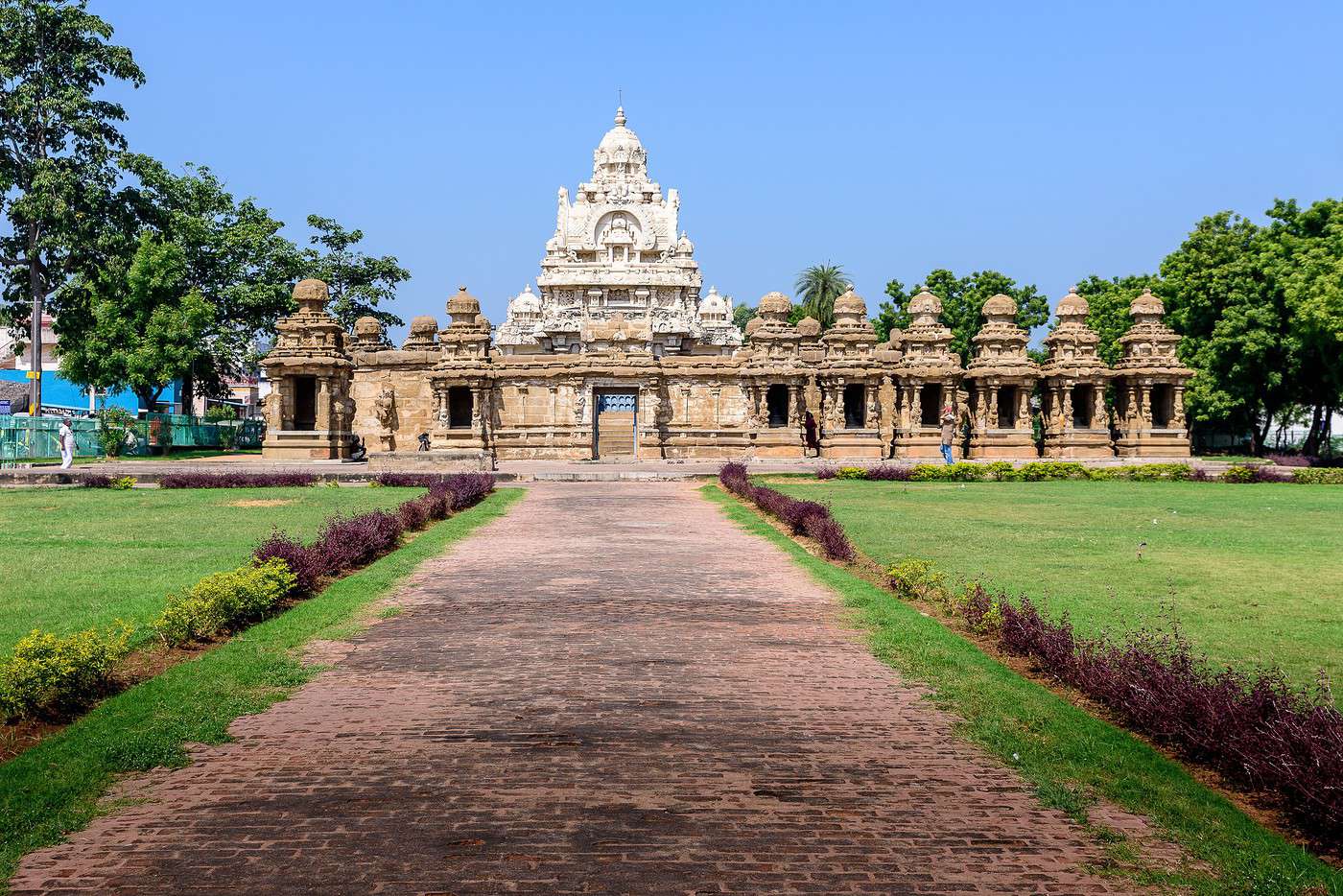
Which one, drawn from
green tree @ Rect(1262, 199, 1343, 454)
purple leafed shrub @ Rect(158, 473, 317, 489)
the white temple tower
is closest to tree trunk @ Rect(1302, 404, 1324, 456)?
green tree @ Rect(1262, 199, 1343, 454)

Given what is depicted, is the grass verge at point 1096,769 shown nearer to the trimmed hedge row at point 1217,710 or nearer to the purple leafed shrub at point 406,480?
the trimmed hedge row at point 1217,710

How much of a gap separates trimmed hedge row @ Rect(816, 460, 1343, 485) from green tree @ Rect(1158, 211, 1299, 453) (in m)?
15.5

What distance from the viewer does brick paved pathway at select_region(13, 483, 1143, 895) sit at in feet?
15.3

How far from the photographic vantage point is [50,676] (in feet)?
22.4

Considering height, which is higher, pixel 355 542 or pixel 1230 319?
pixel 1230 319

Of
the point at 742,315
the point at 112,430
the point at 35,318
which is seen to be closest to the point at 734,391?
the point at 112,430

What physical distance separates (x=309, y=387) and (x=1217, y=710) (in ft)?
133

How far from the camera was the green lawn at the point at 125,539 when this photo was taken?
1020 centimetres

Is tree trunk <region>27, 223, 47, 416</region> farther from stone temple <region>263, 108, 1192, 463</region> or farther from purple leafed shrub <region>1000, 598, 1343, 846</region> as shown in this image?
purple leafed shrub <region>1000, 598, 1343, 846</region>

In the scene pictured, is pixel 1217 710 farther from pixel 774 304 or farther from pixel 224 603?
pixel 774 304

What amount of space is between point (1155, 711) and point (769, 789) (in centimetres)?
259

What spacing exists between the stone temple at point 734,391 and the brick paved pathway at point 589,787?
102ft

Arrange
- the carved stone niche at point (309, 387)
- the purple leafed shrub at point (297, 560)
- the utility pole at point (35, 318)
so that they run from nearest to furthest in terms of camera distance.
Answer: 1. the purple leafed shrub at point (297, 560)
2. the carved stone niche at point (309, 387)
3. the utility pole at point (35, 318)

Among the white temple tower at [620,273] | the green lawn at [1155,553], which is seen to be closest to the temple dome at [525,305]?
the white temple tower at [620,273]
